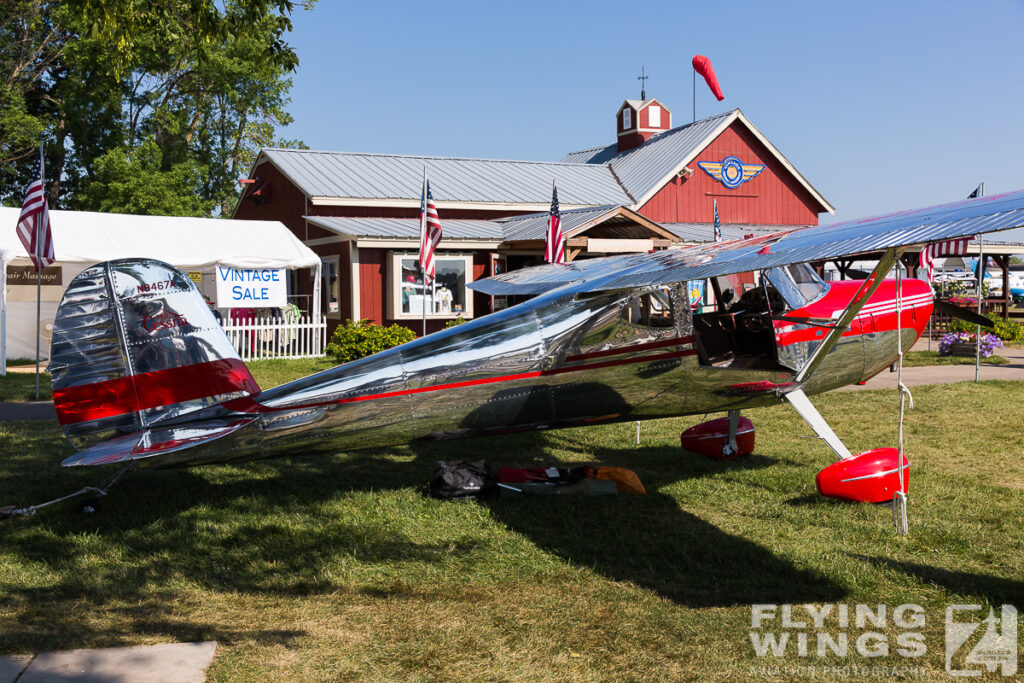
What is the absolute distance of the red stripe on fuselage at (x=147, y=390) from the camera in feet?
19.9

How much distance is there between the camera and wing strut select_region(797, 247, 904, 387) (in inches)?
230

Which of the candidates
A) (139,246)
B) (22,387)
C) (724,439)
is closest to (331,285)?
(139,246)

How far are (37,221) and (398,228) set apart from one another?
419 inches

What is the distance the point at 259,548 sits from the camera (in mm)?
6016

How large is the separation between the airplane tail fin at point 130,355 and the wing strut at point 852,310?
492 cm

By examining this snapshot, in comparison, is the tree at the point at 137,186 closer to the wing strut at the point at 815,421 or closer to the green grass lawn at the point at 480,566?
the green grass lawn at the point at 480,566

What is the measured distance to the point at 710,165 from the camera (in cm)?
3008

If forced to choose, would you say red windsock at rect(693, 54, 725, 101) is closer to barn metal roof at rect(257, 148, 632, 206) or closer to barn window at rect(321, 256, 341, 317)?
barn metal roof at rect(257, 148, 632, 206)

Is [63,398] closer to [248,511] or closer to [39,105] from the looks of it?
[248,511]

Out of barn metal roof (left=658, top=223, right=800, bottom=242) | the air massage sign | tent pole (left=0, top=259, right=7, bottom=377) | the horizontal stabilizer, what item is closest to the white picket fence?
the air massage sign

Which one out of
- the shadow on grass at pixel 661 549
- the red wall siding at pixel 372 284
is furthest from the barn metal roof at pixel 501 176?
the shadow on grass at pixel 661 549

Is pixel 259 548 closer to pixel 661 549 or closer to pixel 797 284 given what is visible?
pixel 661 549

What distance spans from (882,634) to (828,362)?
359 cm

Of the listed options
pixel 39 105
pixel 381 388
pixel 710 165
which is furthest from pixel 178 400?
pixel 39 105
